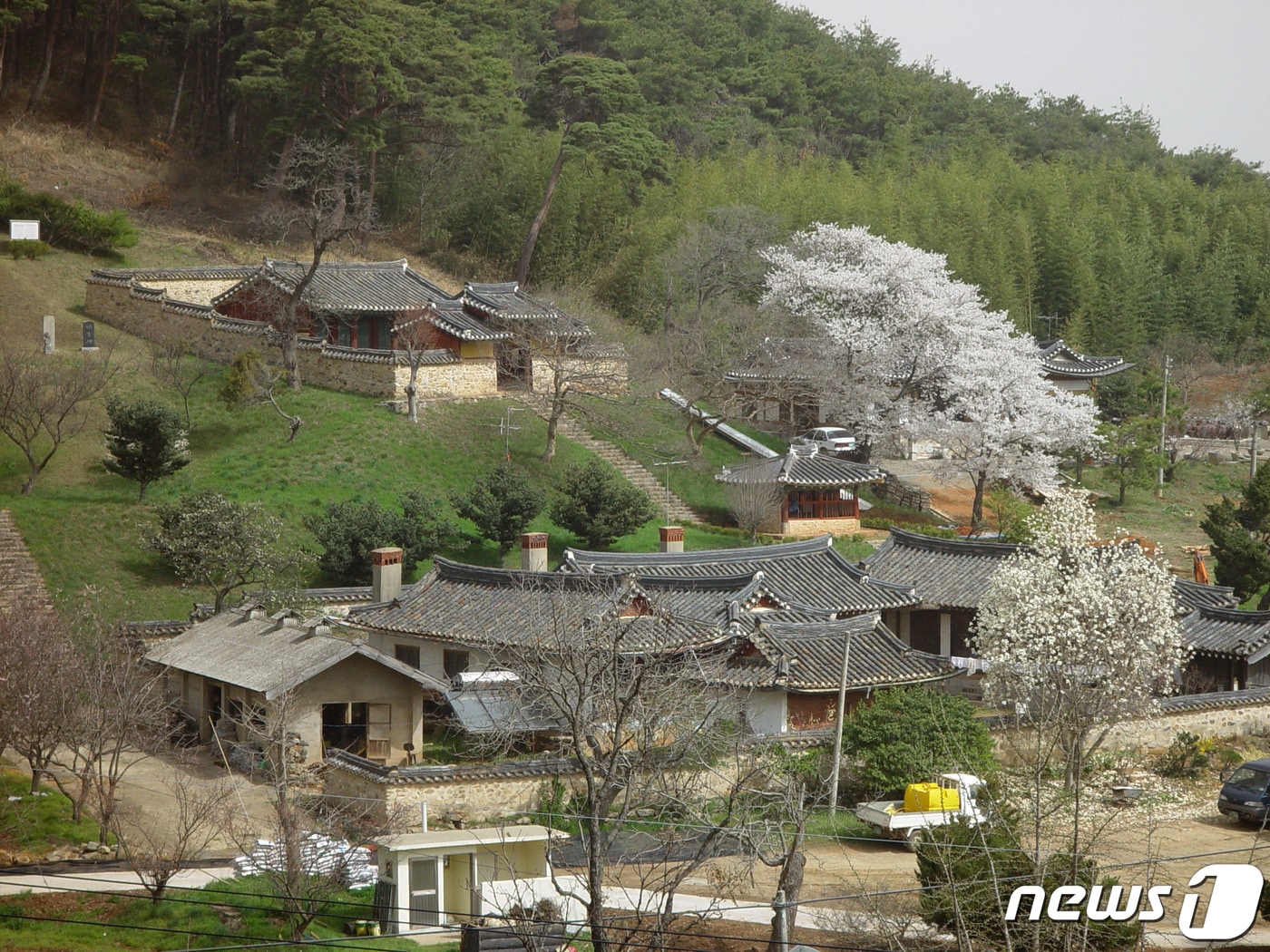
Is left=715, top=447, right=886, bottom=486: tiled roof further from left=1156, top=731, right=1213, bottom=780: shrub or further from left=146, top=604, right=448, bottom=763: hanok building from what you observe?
left=146, top=604, right=448, bottom=763: hanok building

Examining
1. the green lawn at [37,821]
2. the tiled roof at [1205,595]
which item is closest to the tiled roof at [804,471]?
the tiled roof at [1205,595]

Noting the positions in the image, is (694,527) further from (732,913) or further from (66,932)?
(66,932)

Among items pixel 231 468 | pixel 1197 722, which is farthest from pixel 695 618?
pixel 231 468

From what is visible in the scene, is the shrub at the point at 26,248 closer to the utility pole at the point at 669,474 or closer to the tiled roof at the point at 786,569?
the utility pole at the point at 669,474

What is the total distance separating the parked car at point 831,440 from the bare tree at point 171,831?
24301mm

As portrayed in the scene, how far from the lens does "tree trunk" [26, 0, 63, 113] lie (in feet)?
170

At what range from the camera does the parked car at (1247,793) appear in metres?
20.6

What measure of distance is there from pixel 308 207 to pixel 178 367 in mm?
14969

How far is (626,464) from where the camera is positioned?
1533 inches

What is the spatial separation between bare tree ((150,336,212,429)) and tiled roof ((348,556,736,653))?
1103cm

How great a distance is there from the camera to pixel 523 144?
5497 cm

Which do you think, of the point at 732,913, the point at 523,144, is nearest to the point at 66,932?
the point at 732,913

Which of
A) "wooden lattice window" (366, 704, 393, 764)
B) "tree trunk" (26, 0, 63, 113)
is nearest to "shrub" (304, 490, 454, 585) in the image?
"wooden lattice window" (366, 704, 393, 764)

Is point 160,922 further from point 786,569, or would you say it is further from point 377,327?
point 377,327
